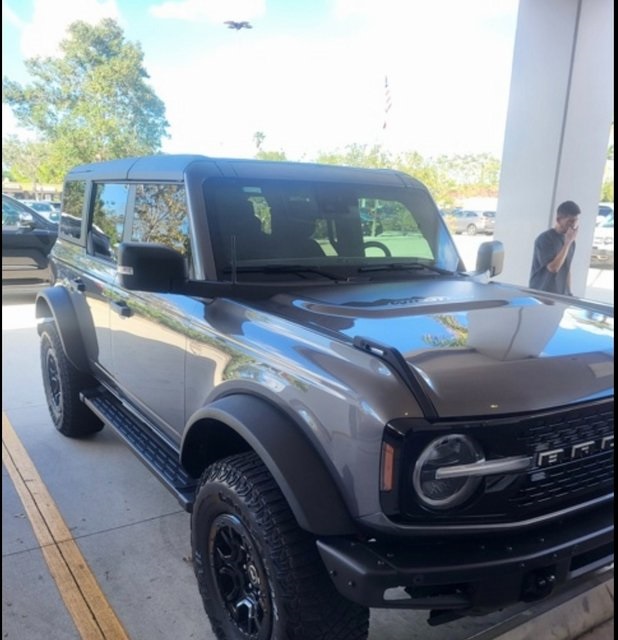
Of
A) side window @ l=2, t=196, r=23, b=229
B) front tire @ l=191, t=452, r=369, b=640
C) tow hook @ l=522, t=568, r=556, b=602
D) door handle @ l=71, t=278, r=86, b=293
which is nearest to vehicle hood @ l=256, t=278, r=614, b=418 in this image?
tow hook @ l=522, t=568, r=556, b=602

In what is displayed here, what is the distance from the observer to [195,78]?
31.4m

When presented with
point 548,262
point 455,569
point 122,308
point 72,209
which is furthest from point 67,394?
point 548,262

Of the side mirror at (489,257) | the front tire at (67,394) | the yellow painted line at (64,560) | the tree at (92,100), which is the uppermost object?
the tree at (92,100)

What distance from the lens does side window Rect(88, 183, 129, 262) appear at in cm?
367

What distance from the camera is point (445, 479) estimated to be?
68.0 inches

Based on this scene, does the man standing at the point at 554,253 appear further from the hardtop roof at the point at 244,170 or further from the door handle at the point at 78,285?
the door handle at the point at 78,285

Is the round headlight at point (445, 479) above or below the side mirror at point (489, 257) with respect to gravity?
below

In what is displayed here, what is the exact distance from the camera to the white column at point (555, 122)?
24.7 feet

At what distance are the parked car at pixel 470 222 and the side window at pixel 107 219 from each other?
25.5 m

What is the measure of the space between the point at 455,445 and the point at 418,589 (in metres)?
0.44

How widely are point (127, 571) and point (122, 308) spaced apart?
1421 millimetres

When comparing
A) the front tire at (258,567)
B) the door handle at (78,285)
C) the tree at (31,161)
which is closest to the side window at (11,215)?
the door handle at (78,285)

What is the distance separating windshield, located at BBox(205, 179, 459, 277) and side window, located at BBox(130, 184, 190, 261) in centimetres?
18

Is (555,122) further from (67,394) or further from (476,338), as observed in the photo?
(67,394)
